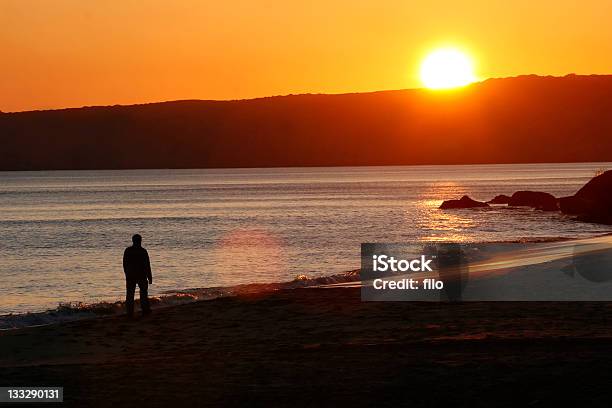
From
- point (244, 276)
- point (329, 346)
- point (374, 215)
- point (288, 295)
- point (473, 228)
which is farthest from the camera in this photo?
point (374, 215)

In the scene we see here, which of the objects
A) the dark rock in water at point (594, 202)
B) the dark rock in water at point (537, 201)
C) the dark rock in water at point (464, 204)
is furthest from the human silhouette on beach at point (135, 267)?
the dark rock in water at point (464, 204)

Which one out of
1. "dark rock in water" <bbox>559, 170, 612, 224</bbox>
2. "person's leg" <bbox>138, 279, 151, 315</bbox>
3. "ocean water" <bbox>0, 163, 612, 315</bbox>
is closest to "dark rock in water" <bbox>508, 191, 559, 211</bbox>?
"ocean water" <bbox>0, 163, 612, 315</bbox>

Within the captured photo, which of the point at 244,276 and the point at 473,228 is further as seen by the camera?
the point at 473,228

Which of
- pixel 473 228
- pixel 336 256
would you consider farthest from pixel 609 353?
pixel 473 228

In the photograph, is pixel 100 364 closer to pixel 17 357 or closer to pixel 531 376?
pixel 17 357

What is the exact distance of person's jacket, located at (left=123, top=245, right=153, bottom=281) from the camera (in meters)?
21.3

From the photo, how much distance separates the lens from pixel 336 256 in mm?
51906

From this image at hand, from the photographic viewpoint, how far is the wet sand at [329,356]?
1262cm

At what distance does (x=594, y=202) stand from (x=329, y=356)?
202 ft

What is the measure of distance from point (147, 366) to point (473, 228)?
195ft

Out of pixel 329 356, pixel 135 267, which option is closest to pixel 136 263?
pixel 135 267

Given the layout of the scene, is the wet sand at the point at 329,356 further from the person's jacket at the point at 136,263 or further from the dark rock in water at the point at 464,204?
the dark rock in water at the point at 464,204

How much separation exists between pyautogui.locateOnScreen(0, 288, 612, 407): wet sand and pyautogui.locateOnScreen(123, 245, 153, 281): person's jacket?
0.99m

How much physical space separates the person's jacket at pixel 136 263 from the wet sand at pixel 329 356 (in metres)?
0.99
